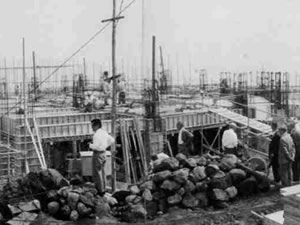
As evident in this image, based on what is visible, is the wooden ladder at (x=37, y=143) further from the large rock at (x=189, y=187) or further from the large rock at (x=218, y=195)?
the large rock at (x=218, y=195)

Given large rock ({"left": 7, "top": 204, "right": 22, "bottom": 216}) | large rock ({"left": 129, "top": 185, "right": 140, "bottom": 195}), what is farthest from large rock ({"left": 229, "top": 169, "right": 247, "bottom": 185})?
large rock ({"left": 7, "top": 204, "right": 22, "bottom": 216})

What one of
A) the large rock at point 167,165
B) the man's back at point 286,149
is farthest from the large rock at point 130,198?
the man's back at point 286,149

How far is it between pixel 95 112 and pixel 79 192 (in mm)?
7556

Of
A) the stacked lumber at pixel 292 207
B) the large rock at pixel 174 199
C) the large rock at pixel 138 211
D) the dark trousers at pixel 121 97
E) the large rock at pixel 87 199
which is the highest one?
the dark trousers at pixel 121 97

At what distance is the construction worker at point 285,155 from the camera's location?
904 cm

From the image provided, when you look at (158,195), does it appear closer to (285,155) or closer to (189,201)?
(189,201)

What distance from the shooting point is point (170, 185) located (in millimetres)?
8680

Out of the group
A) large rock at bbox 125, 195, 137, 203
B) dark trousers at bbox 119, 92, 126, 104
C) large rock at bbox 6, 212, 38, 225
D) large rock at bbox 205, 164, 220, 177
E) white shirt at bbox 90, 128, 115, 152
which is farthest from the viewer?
dark trousers at bbox 119, 92, 126, 104

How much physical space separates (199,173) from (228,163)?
91cm

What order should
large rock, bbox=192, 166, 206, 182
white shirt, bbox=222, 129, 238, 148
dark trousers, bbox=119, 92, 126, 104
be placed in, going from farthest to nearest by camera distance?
dark trousers, bbox=119, 92, 126, 104
white shirt, bbox=222, 129, 238, 148
large rock, bbox=192, 166, 206, 182

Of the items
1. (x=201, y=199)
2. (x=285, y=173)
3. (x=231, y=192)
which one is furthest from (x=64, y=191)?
(x=285, y=173)

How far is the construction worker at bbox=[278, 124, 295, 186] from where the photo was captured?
9039mm

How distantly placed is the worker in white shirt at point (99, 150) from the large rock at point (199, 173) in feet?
5.90

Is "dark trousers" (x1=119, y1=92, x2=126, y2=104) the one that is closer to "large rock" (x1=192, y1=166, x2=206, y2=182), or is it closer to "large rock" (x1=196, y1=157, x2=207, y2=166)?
"large rock" (x1=196, y1=157, x2=207, y2=166)
